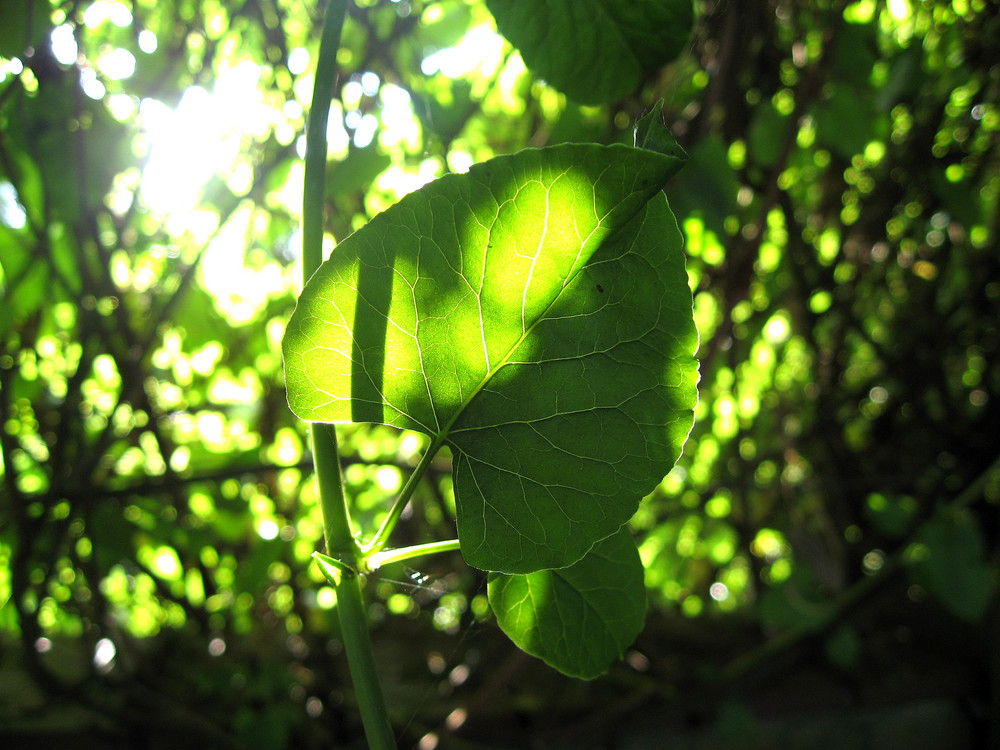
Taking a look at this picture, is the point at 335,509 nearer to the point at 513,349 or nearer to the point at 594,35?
the point at 513,349

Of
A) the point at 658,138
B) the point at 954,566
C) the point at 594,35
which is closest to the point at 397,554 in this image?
the point at 658,138

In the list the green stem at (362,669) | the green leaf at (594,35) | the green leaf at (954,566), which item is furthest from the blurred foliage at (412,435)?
the green stem at (362,669)

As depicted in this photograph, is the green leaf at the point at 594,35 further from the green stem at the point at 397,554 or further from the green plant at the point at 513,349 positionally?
the green stem at the point at 397,554

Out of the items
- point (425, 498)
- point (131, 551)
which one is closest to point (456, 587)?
point (425, 498)

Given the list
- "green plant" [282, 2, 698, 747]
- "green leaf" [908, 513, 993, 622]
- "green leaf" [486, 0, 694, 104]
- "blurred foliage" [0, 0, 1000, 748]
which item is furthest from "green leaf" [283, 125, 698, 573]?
"green leaf" [908, 513, 993, 622]

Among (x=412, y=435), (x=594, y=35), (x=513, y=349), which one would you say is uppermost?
(x=594, y=35)

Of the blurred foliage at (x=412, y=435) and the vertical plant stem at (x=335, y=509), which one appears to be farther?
the blurred foliage at (x=412, y=435)
